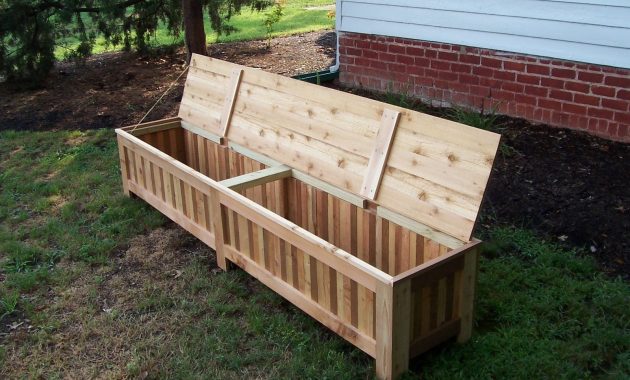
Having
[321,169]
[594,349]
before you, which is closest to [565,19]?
[321,169]

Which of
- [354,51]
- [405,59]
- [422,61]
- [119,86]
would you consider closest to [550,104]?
[422,61]

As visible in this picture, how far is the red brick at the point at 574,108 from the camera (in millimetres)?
5809

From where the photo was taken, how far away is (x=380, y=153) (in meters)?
3.78

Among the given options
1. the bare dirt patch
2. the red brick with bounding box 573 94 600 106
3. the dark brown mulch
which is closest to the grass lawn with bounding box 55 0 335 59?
the bare dirt patch

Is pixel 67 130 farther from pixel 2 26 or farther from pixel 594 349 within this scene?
pixel 594 349

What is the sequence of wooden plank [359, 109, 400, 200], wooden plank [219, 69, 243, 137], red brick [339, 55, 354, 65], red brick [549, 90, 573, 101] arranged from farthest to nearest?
1. red brick [339, 55, 354, 65]
2. red brick [549, 90, 573, 101]
3. wooden plank [219, 69, 243, 137]
4. wooden plank [359, 109, 400, 200]

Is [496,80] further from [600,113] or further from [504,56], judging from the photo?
[600,113]

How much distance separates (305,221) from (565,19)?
118 inches

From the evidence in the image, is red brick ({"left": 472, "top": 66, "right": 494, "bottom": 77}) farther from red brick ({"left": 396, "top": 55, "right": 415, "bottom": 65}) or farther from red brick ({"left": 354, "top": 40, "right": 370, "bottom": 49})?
red brick ({"left": 354, "top": 40, "right": 370, "bottom": 49})

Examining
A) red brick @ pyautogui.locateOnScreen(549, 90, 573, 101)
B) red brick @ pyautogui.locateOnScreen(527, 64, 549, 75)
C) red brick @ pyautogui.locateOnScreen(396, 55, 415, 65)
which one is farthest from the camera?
red brick @ pyautogui.locateOnScreen(396, 55, 415, 65)

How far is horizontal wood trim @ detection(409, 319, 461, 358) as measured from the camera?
323cm

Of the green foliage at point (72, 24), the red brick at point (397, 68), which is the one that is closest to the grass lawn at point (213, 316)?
the red brick at point (397, 68)

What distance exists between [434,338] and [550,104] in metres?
3.45

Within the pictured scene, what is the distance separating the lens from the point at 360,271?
316cm
